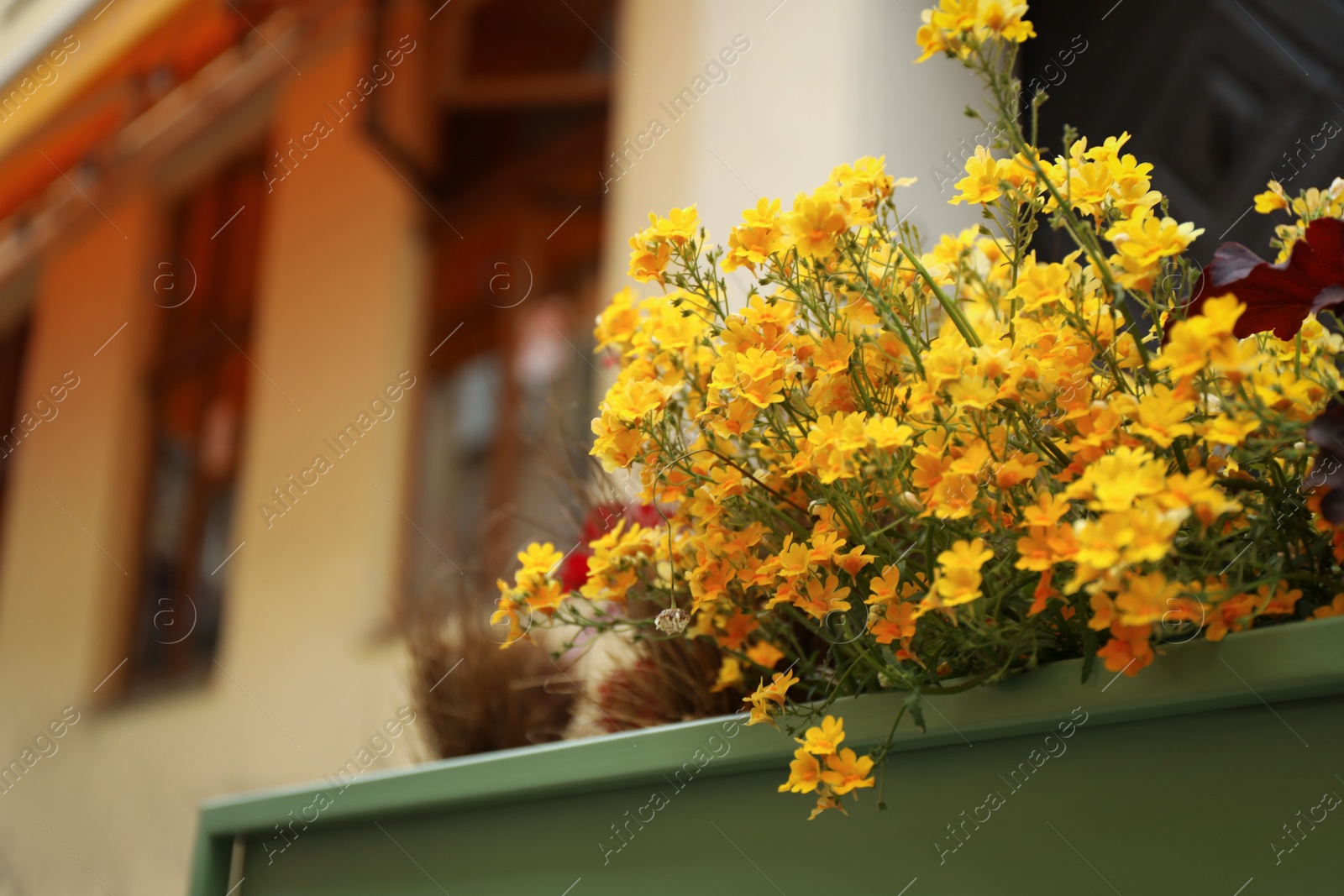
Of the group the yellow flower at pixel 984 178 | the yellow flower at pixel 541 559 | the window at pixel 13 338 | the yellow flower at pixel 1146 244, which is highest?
the window at pixel 13 338

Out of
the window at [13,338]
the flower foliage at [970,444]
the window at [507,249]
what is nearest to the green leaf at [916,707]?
the flower foliage at [970,444]

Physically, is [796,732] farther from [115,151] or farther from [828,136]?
[115,151]

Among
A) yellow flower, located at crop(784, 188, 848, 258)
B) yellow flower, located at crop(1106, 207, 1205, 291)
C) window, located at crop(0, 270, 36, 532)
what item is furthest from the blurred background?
yellow flower, located at crop(1106, 207, 1205, 291)

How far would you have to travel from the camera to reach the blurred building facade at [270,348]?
2.71 m

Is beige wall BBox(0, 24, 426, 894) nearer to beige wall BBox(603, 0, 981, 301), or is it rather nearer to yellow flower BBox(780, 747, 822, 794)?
beige wall BBox(603, 0, 981, 301)

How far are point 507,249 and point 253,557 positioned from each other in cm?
112

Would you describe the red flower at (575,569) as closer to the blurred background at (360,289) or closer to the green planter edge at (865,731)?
the blurred background at (360,289)

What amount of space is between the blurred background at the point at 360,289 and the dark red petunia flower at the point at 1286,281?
526 mm

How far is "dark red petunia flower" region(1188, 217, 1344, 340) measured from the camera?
579 millimetres

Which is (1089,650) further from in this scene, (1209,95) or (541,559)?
(1209,95)

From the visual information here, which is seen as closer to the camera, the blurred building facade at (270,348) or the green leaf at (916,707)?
the green leaf at (916,707)

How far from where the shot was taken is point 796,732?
2.39ft

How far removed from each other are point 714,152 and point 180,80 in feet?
7.21

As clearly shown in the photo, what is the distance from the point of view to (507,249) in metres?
3.18
